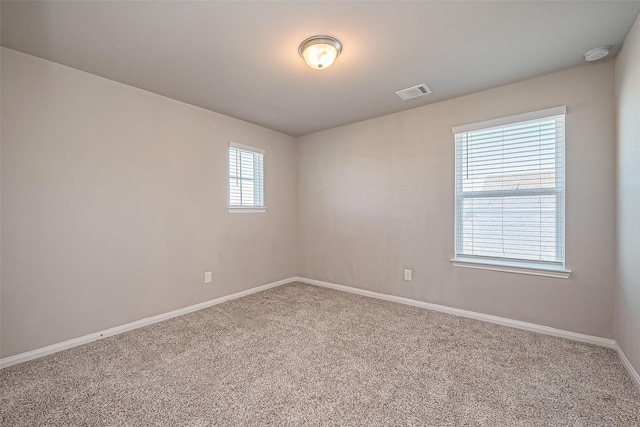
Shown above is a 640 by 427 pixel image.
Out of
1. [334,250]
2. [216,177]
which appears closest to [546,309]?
[334,250]

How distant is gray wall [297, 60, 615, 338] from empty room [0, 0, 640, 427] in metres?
0.02

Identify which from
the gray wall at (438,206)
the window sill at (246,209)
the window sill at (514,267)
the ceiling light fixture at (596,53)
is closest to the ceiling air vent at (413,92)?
the gray wall at (438,206)

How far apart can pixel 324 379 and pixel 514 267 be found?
2.18 meters

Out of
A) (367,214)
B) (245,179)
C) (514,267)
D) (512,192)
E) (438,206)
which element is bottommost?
(514,267)

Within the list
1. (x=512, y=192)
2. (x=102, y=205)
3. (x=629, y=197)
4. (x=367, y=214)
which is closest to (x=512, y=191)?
(x=512, y=192)

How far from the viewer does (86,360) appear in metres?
2.23

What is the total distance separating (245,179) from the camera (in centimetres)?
400

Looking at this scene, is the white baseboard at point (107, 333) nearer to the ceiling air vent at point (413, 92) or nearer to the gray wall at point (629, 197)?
the ceiling air vent at point (413, 92)

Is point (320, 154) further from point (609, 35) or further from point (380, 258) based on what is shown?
point (609, 35)

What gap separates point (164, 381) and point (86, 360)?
82 centimetres

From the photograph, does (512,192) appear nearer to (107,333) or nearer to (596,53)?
(596,53)

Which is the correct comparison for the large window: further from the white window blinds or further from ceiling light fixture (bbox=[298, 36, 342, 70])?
the white window blinds

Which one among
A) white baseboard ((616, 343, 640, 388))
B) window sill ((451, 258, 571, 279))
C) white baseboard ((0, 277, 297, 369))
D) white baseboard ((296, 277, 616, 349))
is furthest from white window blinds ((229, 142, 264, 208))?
white baseboard ((616, 343, 640, 388))

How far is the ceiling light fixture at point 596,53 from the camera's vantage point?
220 cm
